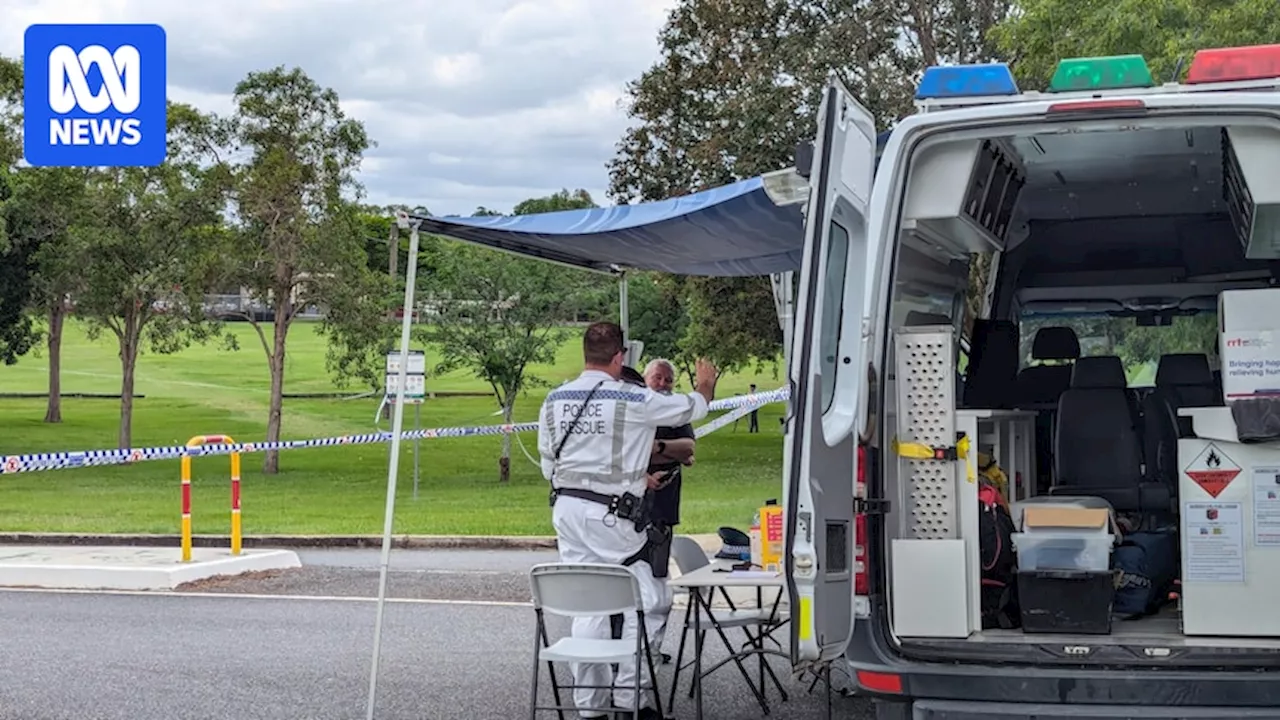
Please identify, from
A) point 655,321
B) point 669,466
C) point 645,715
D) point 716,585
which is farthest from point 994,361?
point 655,321

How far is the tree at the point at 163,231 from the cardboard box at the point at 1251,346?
96.3 ft

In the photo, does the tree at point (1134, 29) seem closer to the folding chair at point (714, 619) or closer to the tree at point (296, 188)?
the folding chair at point (714, 619)

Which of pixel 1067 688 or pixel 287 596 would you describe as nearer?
pixel 1067 688

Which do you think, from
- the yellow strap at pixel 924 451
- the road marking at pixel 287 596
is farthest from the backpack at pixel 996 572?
the road marking at pixel 287 596

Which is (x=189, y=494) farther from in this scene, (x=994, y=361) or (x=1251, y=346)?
(x=1251, y=346)

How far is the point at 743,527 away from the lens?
54.5 ft

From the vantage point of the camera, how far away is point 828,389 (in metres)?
5.03

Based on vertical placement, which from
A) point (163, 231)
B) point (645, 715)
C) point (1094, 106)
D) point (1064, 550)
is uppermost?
point (163, 231)

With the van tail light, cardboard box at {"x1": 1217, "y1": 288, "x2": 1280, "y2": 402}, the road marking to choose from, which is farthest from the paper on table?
the road marking

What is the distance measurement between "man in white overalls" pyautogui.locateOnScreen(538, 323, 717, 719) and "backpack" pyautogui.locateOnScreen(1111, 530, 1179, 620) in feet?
6.16

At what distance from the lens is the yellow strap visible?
5.28 m

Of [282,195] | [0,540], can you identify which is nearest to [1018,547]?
[0,540]

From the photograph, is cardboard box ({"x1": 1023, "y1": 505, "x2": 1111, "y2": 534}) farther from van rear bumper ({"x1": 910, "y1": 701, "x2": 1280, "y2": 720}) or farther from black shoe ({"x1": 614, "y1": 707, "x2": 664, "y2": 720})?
black shoe ({"x1": 614, "y1": 707, "x2": 664, "y2": 720})

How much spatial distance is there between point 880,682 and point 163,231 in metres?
30.2
